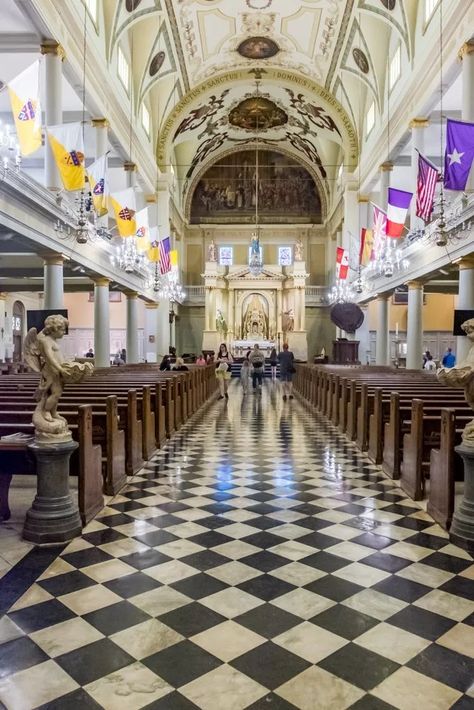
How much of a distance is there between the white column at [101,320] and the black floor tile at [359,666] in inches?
585

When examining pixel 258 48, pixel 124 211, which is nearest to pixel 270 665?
pixel 124 211

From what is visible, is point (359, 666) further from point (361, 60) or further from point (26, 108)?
point (361, 60)

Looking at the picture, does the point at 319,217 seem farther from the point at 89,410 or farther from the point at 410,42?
the point at 89,410

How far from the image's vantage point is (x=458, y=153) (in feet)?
33.3

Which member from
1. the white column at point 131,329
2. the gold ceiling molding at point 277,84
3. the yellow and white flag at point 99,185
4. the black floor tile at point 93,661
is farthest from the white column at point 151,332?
the black floor tile at point 93,661

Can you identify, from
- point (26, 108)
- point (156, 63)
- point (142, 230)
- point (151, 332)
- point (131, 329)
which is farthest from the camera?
point (151, 332)

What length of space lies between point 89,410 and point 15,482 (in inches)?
90.0

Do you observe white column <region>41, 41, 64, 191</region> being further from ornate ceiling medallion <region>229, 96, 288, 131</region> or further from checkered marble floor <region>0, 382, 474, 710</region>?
ornate ceiling medallion <region>229, 96, 288, 131</region>

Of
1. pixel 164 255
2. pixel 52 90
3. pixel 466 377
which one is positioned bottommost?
pixel 466 377

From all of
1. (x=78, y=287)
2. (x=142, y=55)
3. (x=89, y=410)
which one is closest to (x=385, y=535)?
(x=89, y=410)

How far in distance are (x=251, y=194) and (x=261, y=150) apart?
8.47 ft

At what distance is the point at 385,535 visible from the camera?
15.7ft

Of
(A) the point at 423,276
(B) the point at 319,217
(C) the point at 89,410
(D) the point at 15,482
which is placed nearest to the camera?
(C) the point at 89,410

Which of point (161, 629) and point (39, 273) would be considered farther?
point (39, 273)
